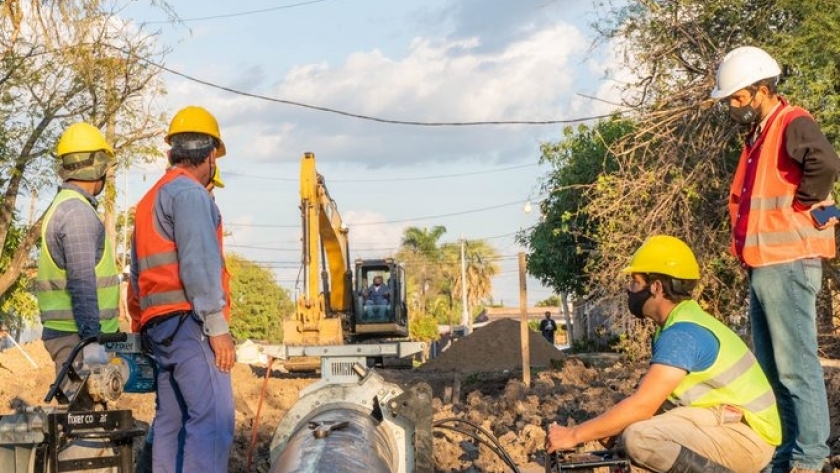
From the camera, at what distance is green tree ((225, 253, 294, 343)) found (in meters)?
83.9

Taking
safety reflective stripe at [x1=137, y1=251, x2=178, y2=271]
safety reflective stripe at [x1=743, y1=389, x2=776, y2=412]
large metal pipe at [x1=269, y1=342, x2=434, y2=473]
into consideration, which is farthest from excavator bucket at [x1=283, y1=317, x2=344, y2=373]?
safety reflective stripe at [x1=743, y1=389, x2=776, y2=412]

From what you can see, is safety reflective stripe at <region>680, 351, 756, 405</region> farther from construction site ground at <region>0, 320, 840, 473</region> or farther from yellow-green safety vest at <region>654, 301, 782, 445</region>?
construction site ground at <region>0, 320, 840, 473</region>

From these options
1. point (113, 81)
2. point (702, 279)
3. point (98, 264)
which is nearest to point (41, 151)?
point (113, 81)

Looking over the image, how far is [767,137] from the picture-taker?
6.59 m

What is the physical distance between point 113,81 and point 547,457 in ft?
79.9

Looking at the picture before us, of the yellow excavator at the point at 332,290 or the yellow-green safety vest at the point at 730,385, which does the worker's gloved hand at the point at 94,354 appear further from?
the yellow excavator at the point at 332,290

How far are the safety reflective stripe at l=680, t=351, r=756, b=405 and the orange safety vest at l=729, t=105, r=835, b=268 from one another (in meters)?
0.94

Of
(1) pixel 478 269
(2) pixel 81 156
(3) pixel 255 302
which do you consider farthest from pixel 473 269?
(2) pixel 81 156

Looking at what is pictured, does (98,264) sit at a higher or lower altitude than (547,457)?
higher

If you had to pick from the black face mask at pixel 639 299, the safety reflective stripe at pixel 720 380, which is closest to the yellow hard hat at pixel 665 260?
the black face mask at pixel 639 299

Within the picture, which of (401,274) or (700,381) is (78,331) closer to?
(700,381)

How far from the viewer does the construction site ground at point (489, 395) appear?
1008 cm

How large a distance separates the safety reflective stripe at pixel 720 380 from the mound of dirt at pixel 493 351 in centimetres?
2368

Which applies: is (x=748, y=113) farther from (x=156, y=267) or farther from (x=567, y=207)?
(x=567, y=207)
